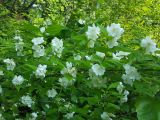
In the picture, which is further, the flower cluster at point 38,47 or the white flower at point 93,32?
the flower cluster at point 38,47

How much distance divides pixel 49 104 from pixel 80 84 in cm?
30

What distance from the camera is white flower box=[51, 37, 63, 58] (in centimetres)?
272

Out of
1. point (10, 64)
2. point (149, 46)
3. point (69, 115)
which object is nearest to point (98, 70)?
point (149, 46)

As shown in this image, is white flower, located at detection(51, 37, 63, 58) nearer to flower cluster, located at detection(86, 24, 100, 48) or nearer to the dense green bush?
the dense green bush

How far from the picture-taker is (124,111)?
251 centimetres

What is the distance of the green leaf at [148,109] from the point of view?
1.89m

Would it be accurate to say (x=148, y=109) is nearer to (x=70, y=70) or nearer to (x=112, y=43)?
(x=112, y=43)

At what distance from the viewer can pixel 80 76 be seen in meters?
2.52

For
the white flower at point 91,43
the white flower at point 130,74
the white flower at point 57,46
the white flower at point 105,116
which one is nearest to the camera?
the white flower at point 130,74

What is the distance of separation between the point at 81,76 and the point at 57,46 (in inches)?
12.5

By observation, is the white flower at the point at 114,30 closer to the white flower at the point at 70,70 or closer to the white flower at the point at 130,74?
the white flower at the point at 130,74

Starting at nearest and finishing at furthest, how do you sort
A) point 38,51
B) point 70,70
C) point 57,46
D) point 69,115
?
1. point 70,70
2. point 69,115
3. point 57,46
4. point 38,51

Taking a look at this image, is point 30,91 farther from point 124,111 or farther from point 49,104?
point 124,111

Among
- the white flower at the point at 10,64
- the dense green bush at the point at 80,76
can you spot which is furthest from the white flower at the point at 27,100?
the white flower at the point at 10,64
